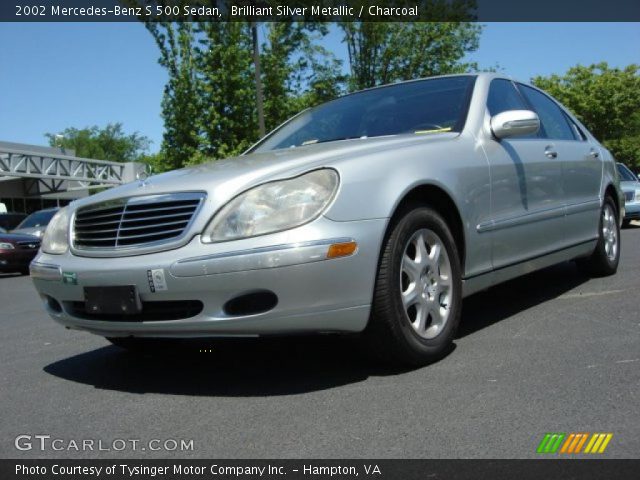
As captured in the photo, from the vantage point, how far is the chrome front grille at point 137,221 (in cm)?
296

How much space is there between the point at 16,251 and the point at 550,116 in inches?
437

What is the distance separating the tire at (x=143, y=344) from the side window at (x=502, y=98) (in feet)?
7.98

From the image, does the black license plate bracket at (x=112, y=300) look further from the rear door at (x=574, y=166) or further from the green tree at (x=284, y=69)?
the green tree at (x=284, y=69)

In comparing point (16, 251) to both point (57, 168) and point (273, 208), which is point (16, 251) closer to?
point (273, 208)

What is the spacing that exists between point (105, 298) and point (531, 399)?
1889 mm

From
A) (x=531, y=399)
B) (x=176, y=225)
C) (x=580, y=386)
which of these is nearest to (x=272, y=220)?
(x=176, y=225)

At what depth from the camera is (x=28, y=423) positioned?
2.78 meters

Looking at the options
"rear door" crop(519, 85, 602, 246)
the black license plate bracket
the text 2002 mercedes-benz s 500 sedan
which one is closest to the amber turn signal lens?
the text 2002 mercedes-benz s 500 sedan

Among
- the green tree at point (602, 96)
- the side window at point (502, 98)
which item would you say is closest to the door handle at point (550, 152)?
the side window at point (502, 98)

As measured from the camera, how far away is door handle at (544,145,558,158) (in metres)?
4.50

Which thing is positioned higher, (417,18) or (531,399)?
(417,18)

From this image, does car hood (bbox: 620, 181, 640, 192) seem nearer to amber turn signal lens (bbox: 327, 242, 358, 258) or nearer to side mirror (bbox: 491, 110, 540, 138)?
side mirror (bbox: 491, 110, 540, 138)

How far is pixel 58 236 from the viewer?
3518 mm

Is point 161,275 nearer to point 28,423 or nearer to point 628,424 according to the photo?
point 28,423
